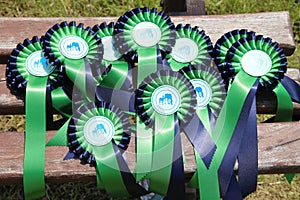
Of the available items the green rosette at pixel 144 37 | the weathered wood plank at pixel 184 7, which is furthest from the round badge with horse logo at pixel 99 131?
the weathered wood plank at pixel 184 7

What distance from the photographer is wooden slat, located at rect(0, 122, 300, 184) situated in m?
1.00

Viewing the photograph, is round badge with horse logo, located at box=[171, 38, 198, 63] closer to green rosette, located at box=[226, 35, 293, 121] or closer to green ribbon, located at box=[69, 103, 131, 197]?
green rosette, located at box=[226, 35, 293, 121]

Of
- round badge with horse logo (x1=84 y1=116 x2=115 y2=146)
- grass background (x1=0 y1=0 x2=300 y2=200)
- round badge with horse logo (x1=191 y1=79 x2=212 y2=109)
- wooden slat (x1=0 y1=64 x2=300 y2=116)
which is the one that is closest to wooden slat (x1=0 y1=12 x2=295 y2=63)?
wooden slat (x1=0 y1=64 x2=300 y2=116)

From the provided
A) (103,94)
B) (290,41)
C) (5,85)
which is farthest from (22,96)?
(290,41)

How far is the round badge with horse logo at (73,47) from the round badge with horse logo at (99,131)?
141mm

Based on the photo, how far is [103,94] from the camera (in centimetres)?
104

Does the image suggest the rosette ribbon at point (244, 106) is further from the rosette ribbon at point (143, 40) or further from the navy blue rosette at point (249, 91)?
the rosette ribbon at point (143, 40)

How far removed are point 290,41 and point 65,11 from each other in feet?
2.87

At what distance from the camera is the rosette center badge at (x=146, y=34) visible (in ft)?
3.55

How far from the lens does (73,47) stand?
1.07m

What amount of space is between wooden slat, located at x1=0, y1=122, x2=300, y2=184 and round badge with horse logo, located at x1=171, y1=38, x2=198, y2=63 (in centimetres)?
16

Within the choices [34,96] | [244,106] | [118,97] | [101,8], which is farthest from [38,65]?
[101,8]

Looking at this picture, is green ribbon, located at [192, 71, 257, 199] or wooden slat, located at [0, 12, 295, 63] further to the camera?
wooden slat, located at [0, 12, 295, 63]

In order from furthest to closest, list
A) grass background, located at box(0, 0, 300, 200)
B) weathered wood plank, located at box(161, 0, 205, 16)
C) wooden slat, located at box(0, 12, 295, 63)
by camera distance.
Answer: grass background, located at box(0, 0, 300, 200) → weathered wood plank, located at box(161, 0, 205, 16) → wooden slat, located at box(0, 12, 295, 63)
